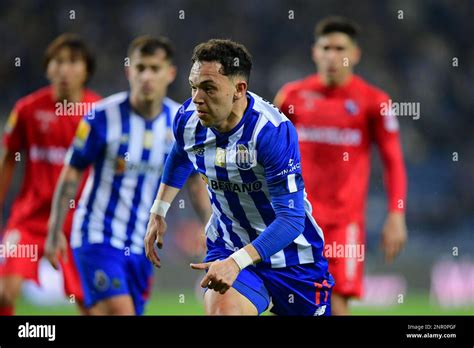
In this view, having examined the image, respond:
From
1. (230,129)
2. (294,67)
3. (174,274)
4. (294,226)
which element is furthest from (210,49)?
(294,67)

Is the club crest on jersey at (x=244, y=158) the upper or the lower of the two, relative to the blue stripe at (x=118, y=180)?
lower

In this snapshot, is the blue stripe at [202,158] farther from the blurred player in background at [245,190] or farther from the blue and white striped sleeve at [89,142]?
the blue and white striped sleeve at [89,142]

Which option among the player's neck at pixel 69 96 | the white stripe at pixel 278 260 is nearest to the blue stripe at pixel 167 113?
the player's neck at pixel 69 96

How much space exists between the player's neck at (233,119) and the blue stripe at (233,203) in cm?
4

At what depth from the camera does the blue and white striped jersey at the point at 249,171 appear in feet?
16.5

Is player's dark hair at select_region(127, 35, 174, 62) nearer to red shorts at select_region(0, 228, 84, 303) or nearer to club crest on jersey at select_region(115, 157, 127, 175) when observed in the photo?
club crest on jersey at select_region(115, 157, 127, 175)

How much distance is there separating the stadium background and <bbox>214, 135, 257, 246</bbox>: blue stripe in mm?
5225

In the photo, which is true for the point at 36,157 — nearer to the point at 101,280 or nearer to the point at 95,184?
the point at 95,184

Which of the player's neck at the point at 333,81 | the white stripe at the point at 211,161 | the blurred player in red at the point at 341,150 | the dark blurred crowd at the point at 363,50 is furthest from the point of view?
the dark blurred crowd at the point at 363,50

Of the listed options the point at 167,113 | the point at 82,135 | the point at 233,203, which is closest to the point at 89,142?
the point at 82,135

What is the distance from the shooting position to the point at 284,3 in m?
13.6

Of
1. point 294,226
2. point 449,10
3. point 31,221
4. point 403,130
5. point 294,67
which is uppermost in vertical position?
point 449,10
